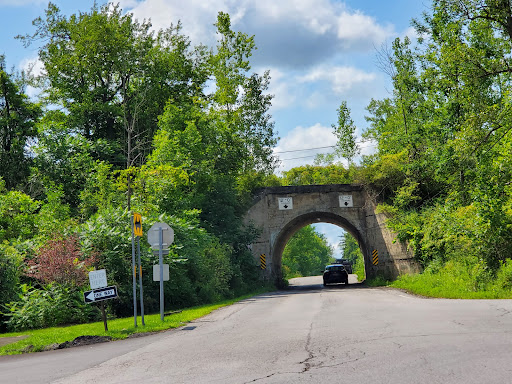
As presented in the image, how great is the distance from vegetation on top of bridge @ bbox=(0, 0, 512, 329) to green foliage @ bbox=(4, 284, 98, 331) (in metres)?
0.07

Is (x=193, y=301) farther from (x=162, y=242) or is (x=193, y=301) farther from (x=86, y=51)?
(x=86, y=51)

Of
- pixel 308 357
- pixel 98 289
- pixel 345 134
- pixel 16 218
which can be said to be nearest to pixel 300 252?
pixel 345 134

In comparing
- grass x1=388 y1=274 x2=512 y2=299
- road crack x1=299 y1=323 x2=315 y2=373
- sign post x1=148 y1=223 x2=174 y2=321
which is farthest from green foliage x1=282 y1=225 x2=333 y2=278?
road crack x1=299 y1=323 x2=315 y2=373

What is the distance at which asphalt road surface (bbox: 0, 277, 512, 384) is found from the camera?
6520mm

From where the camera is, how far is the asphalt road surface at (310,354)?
6520 millimetres

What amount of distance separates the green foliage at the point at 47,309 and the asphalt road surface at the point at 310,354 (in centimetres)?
645

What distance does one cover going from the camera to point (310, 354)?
26.5 ft

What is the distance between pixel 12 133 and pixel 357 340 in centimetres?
3271

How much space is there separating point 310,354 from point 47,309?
493 inches

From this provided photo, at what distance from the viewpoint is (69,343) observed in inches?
483

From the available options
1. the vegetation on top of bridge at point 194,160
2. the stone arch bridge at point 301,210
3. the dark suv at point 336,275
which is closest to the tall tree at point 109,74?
the vegetation on top of bridge at point 194,160

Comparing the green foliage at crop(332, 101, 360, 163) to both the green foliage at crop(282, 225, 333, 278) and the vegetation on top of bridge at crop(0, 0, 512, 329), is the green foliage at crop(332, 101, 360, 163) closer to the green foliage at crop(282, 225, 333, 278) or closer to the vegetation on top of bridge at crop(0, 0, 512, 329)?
the vegetation on top of bridge at crop(0, 0, 512, 329)

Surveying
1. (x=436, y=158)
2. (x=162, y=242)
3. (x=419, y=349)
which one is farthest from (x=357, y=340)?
(x=436, y=158)

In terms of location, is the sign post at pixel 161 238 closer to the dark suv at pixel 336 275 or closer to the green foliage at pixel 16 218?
the green foliage at pixel 16 218
